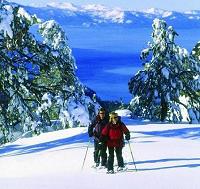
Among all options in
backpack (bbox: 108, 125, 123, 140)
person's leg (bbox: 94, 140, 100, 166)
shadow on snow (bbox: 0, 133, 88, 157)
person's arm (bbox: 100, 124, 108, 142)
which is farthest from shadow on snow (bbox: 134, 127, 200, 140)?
backpack (bbox: 108, 125, 123, 140)

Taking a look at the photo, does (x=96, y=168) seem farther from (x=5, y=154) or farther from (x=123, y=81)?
(x=123, y=81)

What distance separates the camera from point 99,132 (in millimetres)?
13781

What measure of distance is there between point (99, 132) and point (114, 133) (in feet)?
1.86

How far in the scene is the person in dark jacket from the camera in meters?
13.8

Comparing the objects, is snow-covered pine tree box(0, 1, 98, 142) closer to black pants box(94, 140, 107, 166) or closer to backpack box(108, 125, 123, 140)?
black pants box(94, 140, 107, 166)

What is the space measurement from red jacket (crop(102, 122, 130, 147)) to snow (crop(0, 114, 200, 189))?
772 millimetres

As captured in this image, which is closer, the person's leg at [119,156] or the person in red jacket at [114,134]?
the person in red jacket at [114,134]

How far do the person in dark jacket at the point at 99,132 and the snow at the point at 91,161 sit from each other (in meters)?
0.39

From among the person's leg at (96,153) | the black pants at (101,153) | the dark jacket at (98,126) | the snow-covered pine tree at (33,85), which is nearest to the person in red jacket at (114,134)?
the dark jacket at (98,126)

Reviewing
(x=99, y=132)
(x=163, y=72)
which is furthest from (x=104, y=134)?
(x=163, y=72)

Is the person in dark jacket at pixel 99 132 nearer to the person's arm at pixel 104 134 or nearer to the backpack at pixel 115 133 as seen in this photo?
the person's arm at pixel 104 134

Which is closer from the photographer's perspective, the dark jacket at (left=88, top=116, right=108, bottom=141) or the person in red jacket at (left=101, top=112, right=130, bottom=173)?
the person in red jacket at (left=101, top=112, right=130, bottom=173)

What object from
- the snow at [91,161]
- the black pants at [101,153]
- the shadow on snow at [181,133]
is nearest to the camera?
the snow at [91,161]

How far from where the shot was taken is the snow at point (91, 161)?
40.0ft
